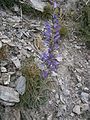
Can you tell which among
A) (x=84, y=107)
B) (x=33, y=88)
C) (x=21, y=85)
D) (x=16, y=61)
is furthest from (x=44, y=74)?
(x=84, y=107)

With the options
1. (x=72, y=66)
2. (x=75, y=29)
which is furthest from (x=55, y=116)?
(x=75, y=29)

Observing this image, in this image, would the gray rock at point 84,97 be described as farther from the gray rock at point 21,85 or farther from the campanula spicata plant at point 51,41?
the gray rock at point 21,85

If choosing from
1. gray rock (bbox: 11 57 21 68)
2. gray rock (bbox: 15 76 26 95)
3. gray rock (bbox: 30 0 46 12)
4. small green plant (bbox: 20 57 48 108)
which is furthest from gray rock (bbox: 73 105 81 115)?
gray rock (bbox: 30 0 46 12)

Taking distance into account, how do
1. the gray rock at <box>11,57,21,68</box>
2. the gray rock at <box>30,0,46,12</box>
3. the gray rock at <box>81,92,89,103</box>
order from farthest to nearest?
1. the gray rock at <box>30,0,46,12</box>
2. the gray rock at <box>81,92,89,103</box>
3. the gray rock at <box>11,57,21,68</box>

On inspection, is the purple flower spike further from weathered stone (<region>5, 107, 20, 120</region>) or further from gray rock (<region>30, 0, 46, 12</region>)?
gray rock (<region>30, 0, 46, 12</region>)

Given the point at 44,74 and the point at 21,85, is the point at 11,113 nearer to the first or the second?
the point at 21,85

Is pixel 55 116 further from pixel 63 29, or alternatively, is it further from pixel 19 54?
pixel 63 29

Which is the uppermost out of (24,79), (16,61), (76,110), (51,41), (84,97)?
(51,41)
